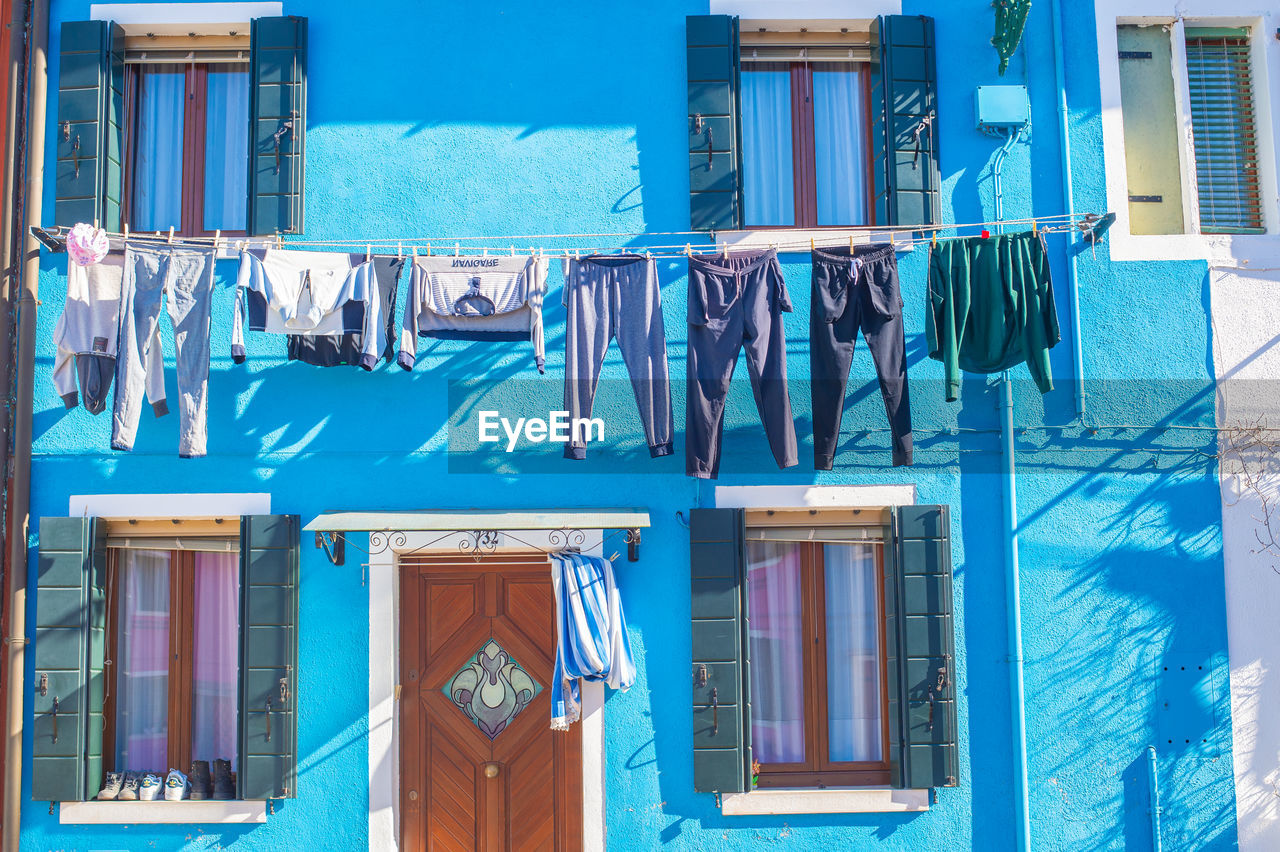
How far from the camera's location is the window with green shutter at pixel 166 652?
6.56m

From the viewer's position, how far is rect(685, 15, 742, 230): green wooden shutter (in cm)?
701

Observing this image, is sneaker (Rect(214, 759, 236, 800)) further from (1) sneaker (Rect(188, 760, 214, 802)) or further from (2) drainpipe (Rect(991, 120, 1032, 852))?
(2) drainpipe (Rect(991, 120, 1032, 852))

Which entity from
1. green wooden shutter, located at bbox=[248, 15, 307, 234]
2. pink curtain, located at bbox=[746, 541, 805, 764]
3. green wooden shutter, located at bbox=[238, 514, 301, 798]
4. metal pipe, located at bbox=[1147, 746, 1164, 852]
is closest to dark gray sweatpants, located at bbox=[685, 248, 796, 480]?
pink curtain, located at bbox=[746, 541, 805, 764]

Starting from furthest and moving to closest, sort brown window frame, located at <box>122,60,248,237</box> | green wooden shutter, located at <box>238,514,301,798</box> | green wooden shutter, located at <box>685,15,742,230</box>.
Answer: brown window frame, located at <box>122,60,248,237</box> → green wooden shutter, located at <box>685,15,742,230</box> → green wooden shutter, located at <box>238,514,301,798</box>

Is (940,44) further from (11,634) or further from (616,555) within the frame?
(11,634)

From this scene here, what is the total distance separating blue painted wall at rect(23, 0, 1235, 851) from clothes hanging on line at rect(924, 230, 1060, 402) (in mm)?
596

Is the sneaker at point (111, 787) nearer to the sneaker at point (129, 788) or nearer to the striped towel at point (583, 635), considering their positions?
the sneaker at point (129, 788)

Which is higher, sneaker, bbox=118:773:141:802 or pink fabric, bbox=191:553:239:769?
pink fabric, bbox=191:553:239:769

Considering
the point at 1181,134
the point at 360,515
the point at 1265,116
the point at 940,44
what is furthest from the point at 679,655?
the point at 1265,116

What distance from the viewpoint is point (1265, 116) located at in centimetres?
727

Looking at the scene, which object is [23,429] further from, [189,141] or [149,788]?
[149,788]

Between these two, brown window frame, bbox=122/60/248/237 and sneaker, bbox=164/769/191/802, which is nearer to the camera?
sneaker, bbox=164/769/191/802

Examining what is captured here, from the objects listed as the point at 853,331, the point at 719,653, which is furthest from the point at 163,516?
the point at 853,331

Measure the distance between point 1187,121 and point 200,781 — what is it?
767cm
